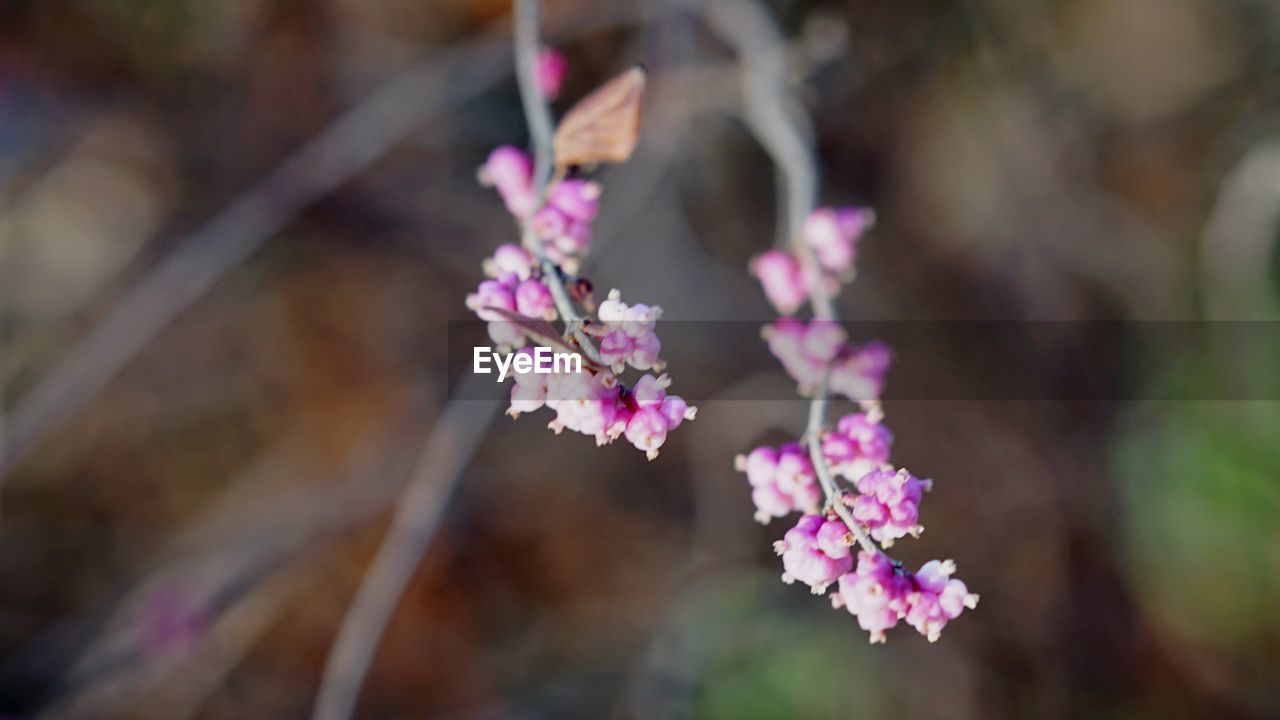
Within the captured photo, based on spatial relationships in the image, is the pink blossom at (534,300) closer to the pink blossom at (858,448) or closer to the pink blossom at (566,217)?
the pink blossom at (566,217)

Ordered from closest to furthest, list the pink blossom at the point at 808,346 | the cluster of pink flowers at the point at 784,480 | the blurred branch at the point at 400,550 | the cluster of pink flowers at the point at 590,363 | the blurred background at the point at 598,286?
the cluster of pink flowers at the point at 590,363 < the cluster of pink flowers at the point at 784,480 < the pink blossom at the point at 808,346 < the blurred branch at the point at 400,550 < the blurred background at the point at 598,286

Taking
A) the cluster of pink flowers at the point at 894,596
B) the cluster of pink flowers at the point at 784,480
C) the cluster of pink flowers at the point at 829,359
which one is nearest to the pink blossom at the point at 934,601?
the cluster of pink flowers at the point at 894,596

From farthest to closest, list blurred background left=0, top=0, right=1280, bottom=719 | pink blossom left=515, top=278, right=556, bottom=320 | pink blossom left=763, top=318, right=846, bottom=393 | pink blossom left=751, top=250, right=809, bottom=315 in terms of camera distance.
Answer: blurred background left=0, top=0, right=1280, bottom=719
pink blossom left=751, top=250, right=809, bottom=315
pink blossom left=763, top=318, right=846, bottom=393
pink blossom left=515, top=278, right=556, bottom=320

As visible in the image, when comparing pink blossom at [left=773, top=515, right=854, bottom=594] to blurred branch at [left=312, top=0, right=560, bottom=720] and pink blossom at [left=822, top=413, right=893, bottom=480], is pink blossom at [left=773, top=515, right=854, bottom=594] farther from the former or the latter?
blurred branch at [left=312, top=0, right=560, bottom=720]

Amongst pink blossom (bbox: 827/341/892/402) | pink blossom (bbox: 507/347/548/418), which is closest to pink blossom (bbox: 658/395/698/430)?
pink blossom (bbox: 507/347/548/418)

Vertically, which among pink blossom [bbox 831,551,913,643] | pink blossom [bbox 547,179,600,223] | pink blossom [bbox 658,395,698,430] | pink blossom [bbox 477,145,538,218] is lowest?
pink blossom [bbox 831,551,913,643]

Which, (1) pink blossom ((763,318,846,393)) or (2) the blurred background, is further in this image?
(2) the blurred background

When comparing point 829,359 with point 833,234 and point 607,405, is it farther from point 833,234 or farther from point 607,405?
point 607,405

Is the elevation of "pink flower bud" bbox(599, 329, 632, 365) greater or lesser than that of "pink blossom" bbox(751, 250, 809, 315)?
lesser
